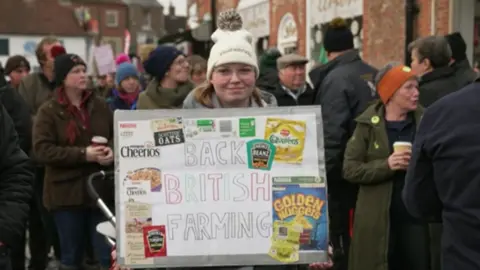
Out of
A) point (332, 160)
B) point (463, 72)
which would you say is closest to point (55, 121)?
point (332, 160)

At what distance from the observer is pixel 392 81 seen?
15.9 feet

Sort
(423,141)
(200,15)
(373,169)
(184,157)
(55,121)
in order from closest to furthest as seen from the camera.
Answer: (423,141)
(184,157)
(373,169)
(55,121)
(200,15)

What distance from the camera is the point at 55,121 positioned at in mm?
5422

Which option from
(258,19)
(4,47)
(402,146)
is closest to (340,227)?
(402,146)

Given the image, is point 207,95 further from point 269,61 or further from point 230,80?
point 269,61

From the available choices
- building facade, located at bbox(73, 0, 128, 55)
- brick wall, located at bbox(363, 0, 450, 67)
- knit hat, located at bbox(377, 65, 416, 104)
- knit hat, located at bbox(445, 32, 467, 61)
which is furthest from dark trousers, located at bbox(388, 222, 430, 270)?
building facade, located at bbox(73, 0, 128, 55)

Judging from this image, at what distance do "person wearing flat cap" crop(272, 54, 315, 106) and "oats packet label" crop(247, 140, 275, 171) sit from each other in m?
3.70

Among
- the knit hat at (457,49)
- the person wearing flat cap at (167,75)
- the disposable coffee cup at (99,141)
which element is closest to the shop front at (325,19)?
the knit hat at (457,49)

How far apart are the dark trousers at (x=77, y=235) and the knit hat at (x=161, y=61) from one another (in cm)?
129

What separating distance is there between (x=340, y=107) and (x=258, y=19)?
15.7m

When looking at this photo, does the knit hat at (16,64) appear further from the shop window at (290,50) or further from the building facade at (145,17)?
the building facade at (145,17)

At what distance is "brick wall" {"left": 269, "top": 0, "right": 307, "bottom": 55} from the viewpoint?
17219mm

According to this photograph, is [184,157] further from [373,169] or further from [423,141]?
[373,169]

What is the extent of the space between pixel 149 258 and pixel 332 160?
2734 millimetres
